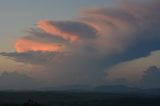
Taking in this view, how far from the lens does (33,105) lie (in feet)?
549

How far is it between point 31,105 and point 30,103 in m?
9.86

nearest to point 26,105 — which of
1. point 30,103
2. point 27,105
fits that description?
point 27,105

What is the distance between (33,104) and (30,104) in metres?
1.67

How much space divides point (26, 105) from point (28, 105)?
3.53ft

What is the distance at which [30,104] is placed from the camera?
17175 cm

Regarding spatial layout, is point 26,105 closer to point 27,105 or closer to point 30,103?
point 27,105

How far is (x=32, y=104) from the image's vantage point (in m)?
169

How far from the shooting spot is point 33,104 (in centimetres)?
17062

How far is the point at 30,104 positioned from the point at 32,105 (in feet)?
14.9

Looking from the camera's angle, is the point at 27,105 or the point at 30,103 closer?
the point at 27,105

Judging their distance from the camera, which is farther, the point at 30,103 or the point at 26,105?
the point at 30,103

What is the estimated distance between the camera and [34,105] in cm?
16725

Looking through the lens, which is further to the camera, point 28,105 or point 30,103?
point 30,103
